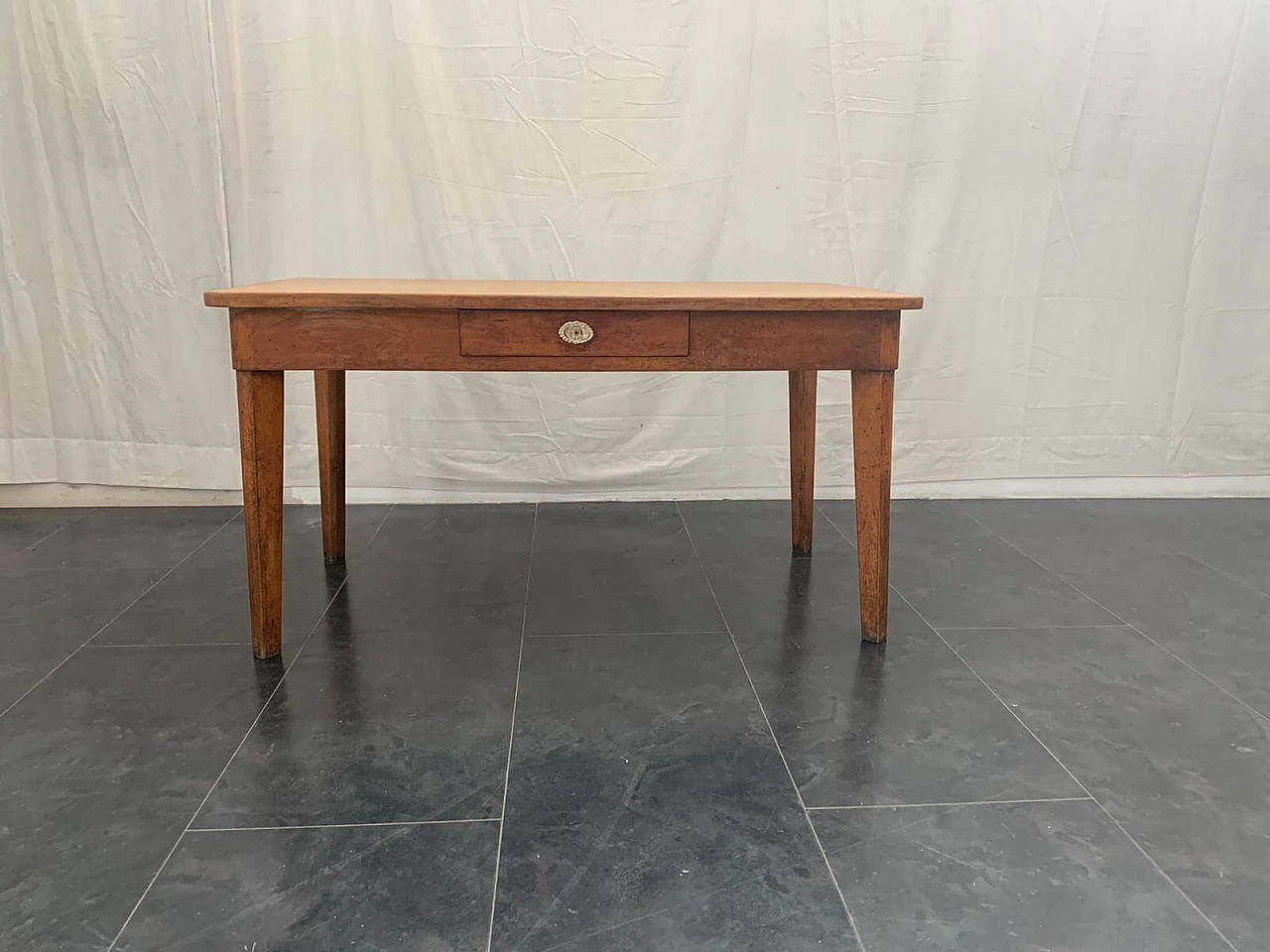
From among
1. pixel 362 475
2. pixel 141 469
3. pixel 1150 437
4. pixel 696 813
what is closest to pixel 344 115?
pixel 362 475

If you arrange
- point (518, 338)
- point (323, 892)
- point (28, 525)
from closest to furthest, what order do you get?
point (323, 892), point (518, 338), point (28, 525)

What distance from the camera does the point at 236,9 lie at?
2145 millimetres

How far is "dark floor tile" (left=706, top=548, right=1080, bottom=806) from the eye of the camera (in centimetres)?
117

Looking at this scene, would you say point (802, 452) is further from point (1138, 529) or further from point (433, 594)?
point (1138, 529)

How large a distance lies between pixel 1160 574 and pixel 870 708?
1.00 m

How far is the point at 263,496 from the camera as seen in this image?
1451 millimetres

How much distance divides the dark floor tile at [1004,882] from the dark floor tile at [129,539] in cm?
158

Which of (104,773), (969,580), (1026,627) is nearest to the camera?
(104,773)

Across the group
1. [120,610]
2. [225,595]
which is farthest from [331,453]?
[120,610]

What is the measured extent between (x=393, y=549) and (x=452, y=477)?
40 centimetres

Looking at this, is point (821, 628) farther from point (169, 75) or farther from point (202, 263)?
point (169, 75)

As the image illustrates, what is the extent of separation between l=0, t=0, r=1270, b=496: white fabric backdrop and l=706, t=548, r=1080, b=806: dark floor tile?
824 millimetres

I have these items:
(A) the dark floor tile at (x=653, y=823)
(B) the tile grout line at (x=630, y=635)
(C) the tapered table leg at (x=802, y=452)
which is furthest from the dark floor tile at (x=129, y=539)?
(C) the tapered table leg at (x=802, y=452)

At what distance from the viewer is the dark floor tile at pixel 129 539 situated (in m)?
1.98
